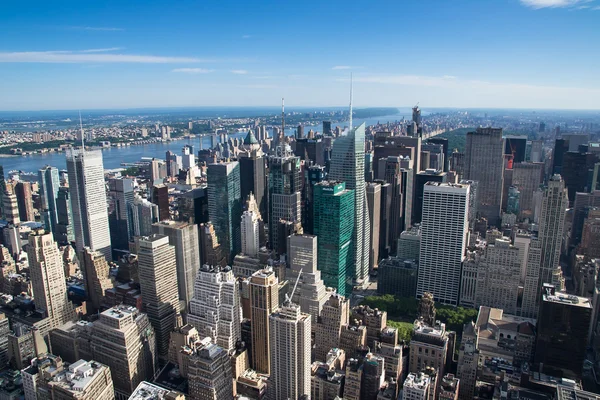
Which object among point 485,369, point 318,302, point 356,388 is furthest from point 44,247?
point 485,369

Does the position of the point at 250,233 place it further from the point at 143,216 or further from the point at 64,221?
the point at 64,221

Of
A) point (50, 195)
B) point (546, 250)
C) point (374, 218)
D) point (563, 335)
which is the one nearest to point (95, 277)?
point (50, 195)

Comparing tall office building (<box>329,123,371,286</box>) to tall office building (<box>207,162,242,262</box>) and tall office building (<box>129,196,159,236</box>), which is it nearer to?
tall office building (<box>207,162,242,262</box>)

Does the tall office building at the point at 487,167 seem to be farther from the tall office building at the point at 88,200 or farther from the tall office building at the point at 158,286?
the tall office building at the point at 88,200

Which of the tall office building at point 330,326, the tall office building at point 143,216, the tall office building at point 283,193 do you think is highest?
the tall office building at point 283,193

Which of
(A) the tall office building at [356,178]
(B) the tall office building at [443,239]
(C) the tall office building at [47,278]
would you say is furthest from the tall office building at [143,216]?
(B) the tall office building at [443,239]
